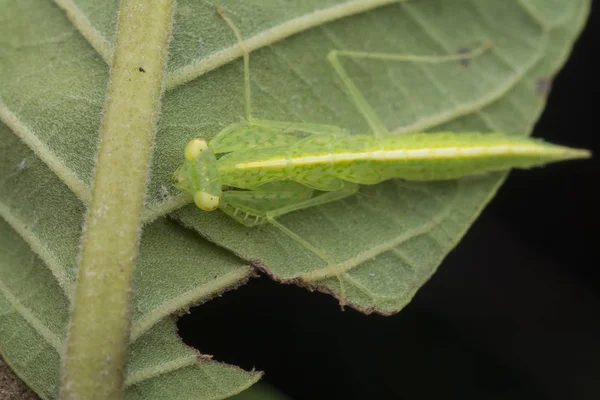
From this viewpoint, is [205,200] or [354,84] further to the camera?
[354,84]

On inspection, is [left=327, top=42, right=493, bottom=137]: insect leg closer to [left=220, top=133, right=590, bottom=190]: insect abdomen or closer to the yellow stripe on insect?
[left=220, top=133, right=590, bottom=190]: insect abdomen

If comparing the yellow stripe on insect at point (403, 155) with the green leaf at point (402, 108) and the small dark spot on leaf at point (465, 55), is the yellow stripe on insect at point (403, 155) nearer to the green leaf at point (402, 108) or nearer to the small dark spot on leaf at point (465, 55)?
the green leaf at point (402, 108)

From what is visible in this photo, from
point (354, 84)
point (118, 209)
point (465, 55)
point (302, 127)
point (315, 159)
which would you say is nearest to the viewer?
point (118, 209)

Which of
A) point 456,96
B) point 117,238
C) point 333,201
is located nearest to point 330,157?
point 333,201

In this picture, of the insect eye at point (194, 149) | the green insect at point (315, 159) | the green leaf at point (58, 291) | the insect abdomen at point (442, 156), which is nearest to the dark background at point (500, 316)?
the insect abdomen at point (442, 156)

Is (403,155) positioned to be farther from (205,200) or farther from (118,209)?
(118,209)

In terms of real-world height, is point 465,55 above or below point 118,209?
above

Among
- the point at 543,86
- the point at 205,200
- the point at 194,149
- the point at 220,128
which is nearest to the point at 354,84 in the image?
the point at 220,128
